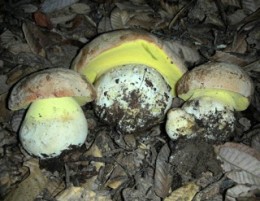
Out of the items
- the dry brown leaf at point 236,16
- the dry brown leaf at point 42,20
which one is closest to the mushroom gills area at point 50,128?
the dry brown leaf at point 42,20

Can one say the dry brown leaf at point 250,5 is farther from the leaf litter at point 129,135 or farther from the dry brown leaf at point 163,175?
the dry brown leaf at point 163,175

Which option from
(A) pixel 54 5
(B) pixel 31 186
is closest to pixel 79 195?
(B) pixel 31 186

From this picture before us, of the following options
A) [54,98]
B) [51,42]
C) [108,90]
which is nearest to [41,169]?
[54,98]

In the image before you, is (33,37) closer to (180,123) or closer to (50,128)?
(50,128)

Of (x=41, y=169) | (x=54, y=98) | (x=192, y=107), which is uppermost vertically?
(x=54, y=98)

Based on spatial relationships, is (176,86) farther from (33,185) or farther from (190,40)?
(33,185)

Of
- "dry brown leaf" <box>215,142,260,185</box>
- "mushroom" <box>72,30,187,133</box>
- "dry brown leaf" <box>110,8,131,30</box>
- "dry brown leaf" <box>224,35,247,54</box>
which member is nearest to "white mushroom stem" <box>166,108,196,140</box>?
"mushroom" <box>72,30,187,133</box>
